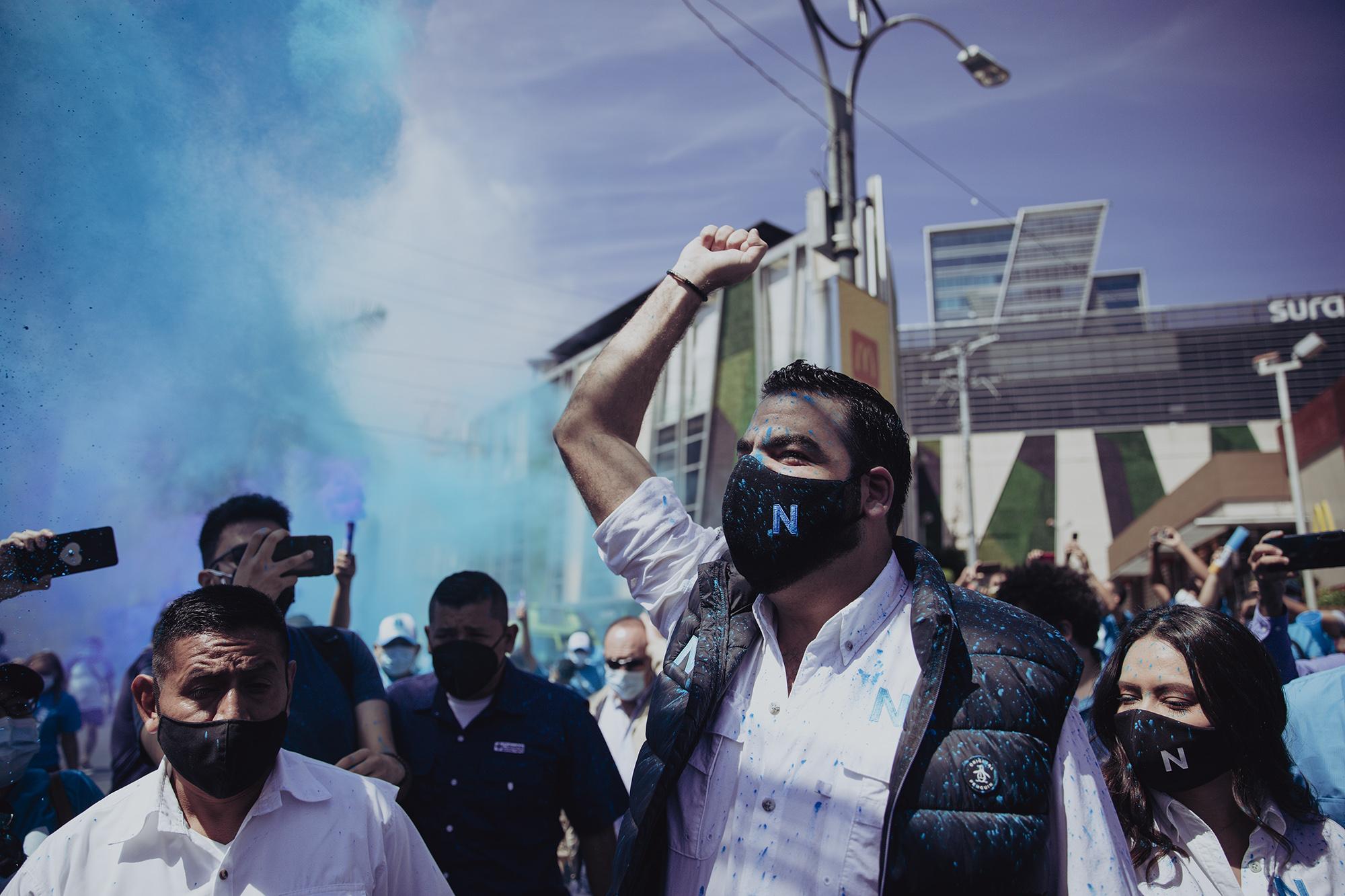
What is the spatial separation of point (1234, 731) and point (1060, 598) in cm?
168

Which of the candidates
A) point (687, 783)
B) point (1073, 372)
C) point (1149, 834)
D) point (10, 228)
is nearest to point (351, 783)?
point (687, 783)

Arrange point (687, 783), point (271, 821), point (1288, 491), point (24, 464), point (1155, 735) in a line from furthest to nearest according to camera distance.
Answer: point (1288, 491) → point (24, 464) → point (1155, 735) → point (271, 821) → point (687, 783)

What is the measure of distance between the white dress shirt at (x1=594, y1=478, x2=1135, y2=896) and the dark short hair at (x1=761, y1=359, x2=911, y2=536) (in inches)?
7.2

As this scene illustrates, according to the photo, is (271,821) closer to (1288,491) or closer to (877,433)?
(877,433)

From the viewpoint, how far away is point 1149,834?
7.30 ft

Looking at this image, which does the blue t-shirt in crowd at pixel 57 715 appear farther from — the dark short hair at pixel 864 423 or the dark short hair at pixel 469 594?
Result: the dark short hair at pixel 864 423

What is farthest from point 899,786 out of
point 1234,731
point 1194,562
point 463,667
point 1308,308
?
point 1308,308

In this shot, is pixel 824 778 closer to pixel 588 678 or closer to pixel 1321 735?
pixel 1321 735

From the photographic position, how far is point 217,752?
2055mm

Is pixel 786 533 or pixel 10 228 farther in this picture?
pixel 10 228

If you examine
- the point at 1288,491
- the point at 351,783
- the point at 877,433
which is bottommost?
the point at 351,783

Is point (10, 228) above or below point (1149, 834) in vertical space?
above

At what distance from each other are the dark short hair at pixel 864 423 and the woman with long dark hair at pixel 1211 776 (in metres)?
0.90

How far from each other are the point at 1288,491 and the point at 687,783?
83.7 feet
